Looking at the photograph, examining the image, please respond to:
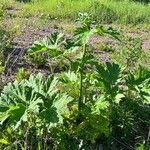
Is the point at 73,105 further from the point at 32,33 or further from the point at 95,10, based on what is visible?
the point at 95,10

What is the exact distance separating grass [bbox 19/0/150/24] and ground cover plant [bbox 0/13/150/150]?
6506 mm

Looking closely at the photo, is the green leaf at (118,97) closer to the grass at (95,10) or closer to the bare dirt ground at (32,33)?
the bare dirt ground at (32,33)

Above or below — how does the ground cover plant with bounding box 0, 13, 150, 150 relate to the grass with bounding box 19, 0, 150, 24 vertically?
above

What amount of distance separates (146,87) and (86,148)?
81 centimetres

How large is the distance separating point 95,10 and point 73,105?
22.7ft

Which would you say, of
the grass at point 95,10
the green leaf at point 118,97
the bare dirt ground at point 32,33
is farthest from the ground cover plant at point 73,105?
the grass at point 95,10

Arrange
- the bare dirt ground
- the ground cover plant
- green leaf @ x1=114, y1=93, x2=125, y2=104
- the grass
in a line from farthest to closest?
the grass < the bare dirt ground < green leaf @ x1=114, y1=93, x2=125, y2=104 < the ground cover plant

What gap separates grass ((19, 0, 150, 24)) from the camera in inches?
456

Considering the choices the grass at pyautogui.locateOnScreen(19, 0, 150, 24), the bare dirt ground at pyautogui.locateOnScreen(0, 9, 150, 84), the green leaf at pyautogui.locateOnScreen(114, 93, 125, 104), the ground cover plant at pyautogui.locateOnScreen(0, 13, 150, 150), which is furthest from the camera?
the grass at pyautogui.locateOnScreen(19, 0, 150, 24)

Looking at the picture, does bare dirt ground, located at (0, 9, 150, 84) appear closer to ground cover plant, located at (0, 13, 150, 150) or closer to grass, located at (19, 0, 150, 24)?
grass, located at (19, 0, 150, 24)

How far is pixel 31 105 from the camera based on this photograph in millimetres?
4188

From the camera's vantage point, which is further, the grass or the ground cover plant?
the grass

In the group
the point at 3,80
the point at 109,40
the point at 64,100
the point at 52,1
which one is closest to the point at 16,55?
the point at 3,80

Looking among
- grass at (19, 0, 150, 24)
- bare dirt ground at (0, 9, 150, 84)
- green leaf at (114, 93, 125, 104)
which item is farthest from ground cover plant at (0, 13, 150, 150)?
grass at (19, 0, 150, 24)
